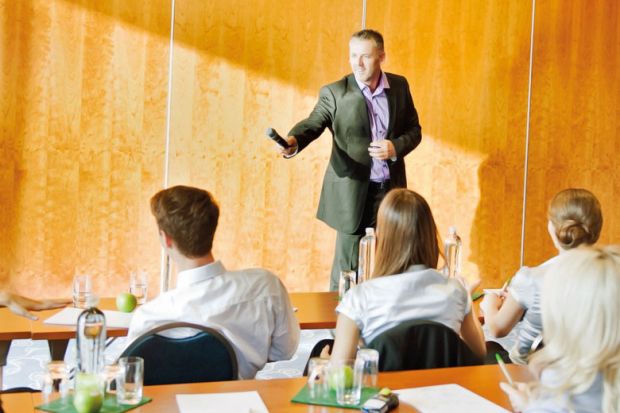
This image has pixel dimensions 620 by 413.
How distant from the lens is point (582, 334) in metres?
1.64

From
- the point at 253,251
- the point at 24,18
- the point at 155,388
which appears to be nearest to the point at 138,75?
the point at 24,18

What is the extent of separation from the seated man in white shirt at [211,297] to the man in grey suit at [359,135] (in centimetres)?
229

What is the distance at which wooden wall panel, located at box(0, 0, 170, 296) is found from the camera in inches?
222

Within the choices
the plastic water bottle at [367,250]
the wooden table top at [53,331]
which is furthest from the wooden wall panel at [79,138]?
the wooden table top at [53,331]

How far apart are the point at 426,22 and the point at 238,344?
15.1ft

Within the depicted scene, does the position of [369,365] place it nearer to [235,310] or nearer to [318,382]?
[318,382]

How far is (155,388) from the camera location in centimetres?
220

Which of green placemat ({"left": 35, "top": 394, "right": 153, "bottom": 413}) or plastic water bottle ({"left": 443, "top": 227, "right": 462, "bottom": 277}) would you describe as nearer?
green placemat ({"left": 35, "top": 394, "right": 153, "bottom": 413})

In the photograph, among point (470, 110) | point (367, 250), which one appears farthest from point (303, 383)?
point (470, 110)

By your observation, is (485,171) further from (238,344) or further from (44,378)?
(44,378)

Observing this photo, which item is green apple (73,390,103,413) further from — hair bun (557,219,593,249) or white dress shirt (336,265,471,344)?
hair bun (557,219,593,249)

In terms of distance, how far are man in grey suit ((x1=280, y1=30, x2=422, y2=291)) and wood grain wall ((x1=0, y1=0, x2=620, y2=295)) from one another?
1.23 m

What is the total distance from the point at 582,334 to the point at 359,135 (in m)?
3.54

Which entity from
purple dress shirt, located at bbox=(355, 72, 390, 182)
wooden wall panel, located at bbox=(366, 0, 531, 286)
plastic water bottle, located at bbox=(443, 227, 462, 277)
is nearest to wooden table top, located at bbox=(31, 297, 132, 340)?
plastic water bottle, located at bbox=(443, 227, 462, 277)
